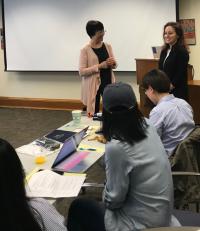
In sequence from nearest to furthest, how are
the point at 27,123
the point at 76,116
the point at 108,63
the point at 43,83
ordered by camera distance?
the point at 76,116, the point at 108,63, the point at 27,123, the point at 43,83

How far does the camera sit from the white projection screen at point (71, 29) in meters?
5.62

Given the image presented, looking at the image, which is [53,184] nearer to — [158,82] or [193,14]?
[158,82]

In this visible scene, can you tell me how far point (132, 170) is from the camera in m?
1.50

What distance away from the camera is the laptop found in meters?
2.07

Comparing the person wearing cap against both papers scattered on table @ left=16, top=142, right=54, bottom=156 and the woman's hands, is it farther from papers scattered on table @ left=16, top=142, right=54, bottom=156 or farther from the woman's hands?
the woman's hands

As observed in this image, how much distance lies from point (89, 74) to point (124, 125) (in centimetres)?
260

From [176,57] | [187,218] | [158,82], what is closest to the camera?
[187,218]

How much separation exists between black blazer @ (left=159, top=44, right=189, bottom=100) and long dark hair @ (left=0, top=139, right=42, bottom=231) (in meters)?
2.88

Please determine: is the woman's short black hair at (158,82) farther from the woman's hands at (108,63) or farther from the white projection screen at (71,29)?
the white projection screen at (71,29)

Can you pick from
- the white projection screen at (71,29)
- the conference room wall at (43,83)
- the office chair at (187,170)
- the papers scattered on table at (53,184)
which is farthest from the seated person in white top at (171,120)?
the conference room wall at (43,83)

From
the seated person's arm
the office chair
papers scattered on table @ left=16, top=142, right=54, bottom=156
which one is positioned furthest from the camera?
papers scattered on table @ left=16, top=142, right=54, bottom=156

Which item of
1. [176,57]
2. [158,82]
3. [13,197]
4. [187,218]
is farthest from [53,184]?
[176,57]

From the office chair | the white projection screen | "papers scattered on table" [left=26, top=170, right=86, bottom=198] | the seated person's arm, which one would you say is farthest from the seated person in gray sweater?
the white projection screen

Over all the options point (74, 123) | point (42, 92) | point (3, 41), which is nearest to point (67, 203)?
point (74, 123)
